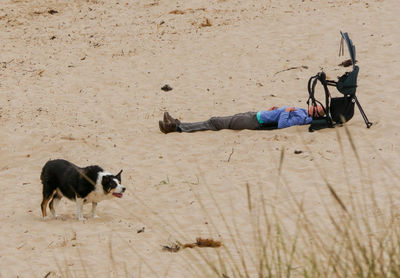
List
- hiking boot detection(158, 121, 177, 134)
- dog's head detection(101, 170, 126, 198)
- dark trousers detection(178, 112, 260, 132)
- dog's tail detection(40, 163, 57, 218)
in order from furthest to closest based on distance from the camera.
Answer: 1. hiking boot detection(158, 121, 177, 134)
2. dark trousers detection(178, 112, 260, 132)
3. dog's tail detection(40, 163, 57, 218)
4. dog's head detection(101, 170, 126, 198)

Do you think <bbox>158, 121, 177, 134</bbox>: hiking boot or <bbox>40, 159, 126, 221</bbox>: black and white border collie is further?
<bbox>158, 121, 177, 134</bbox>: hiking boot

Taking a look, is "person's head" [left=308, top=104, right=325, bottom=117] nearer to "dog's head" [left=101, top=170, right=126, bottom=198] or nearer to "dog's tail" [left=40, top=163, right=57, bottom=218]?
"dog's head" [left=101, top=170, right=126, bottom=198]

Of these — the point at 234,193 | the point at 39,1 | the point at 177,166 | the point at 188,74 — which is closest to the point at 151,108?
the point at 188,74

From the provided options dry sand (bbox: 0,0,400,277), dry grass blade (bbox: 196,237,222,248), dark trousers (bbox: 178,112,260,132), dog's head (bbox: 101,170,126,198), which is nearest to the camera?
dry grass blade (bbox: 196,237,222,248)

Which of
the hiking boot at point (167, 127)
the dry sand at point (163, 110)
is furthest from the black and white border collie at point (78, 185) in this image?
the hiking boot at point (167, 127)

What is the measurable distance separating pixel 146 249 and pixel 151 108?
22.2 feet

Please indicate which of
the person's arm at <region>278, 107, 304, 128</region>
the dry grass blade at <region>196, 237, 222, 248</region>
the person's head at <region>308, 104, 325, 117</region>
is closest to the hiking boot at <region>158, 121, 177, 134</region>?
the person's arm at <region>278, 107, 304, 128</region>

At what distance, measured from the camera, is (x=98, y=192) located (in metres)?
7.79

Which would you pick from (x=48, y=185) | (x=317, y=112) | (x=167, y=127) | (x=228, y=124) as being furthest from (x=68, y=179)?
(x=317, y=112)

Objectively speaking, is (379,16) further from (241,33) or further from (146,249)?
(146,249)

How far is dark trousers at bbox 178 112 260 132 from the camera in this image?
11.2m

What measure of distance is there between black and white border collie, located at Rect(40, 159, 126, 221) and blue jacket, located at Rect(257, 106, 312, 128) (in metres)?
3.78

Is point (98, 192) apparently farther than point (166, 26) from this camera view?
No

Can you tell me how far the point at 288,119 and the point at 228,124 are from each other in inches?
40.0
